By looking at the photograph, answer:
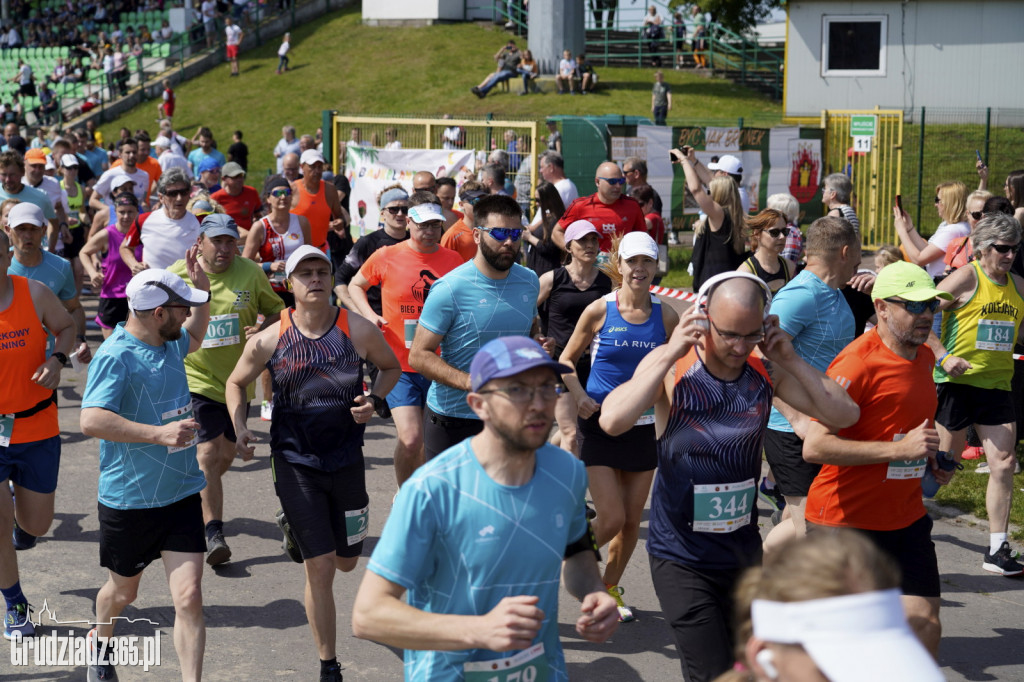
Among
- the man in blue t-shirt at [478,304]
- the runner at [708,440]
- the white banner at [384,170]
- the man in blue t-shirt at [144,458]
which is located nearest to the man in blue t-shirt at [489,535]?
the runner at [708,440]

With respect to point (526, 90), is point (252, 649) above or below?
below

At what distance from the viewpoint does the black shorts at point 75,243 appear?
49.2 feet

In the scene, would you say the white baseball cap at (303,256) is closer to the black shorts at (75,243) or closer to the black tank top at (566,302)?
the black tank top at (566,302)

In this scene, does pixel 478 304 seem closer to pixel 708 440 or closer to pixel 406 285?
pixel 406 285

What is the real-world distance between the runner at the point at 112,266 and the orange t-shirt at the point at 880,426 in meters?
7.30

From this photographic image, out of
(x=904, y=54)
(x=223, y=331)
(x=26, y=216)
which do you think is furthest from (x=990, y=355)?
(x=904, y=54)

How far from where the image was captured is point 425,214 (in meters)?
7.38

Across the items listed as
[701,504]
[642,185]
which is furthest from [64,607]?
[642,185]

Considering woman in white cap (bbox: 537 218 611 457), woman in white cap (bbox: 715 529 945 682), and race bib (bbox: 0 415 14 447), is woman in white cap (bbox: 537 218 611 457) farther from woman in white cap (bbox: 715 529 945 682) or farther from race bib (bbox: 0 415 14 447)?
woman in white cap (bbox: 715 529 945 682)

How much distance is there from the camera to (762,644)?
6.72 feet

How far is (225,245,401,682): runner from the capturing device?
17.2 feet

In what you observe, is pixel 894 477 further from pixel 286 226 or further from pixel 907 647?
pixel 286 226

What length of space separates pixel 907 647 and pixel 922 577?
2.93 meters

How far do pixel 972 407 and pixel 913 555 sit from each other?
9.09ft
